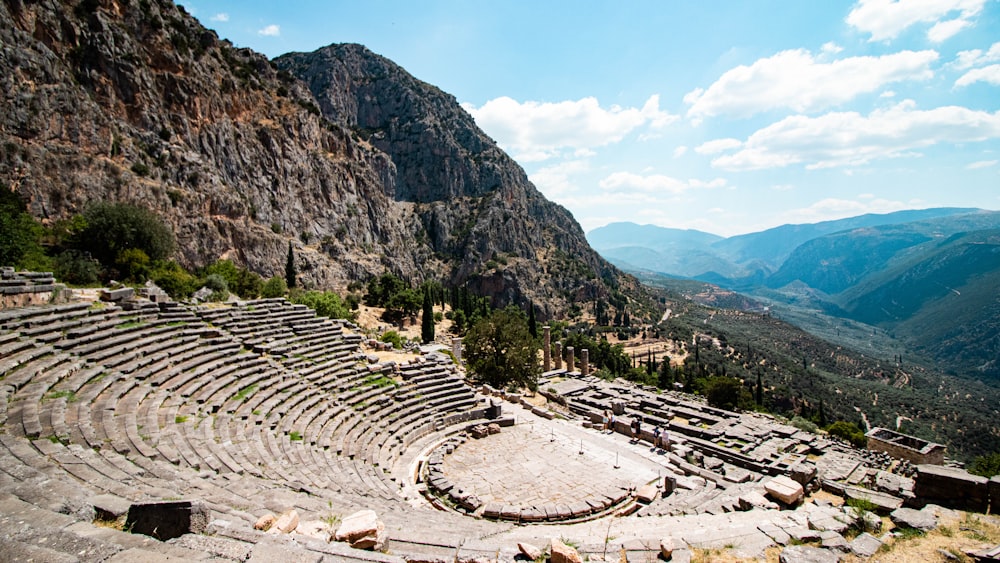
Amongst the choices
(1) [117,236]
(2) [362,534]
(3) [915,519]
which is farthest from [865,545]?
(1) [117,236]

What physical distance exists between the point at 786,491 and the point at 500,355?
1958 cm

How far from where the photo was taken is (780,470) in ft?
68.3

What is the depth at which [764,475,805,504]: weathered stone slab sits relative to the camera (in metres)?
13.6

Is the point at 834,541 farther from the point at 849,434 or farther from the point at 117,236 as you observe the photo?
the point at 117,236

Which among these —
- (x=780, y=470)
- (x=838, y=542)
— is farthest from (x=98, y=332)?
(x=780, y=470)

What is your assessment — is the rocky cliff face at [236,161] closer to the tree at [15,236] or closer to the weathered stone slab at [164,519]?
the tree at [15,236]

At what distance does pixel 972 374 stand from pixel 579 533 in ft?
564

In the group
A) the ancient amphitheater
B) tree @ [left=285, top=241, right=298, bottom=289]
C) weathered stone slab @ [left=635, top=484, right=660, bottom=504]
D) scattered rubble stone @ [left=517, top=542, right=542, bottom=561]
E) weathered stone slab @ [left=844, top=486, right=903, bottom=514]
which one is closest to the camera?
the ancient amphitheater

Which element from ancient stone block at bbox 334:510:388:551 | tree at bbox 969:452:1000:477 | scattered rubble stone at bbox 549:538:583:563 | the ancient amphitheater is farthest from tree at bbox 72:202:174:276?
tree at bbox 969:452:1000:477

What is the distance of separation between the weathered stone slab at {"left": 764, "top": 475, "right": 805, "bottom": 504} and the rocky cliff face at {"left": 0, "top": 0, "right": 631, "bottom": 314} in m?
52.9

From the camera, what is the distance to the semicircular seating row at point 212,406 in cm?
861

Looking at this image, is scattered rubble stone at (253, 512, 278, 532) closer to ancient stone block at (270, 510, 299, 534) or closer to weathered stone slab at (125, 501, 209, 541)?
ancient stone block at (270, 510, 299, 534)

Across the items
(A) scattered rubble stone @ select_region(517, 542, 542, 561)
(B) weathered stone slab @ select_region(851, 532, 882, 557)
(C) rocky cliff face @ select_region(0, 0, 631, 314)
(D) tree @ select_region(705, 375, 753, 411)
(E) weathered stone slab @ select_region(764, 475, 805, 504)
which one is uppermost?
(C) rocky cliff face @ select_region(0, 0, 631, 314)

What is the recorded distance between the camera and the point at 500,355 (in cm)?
3131
